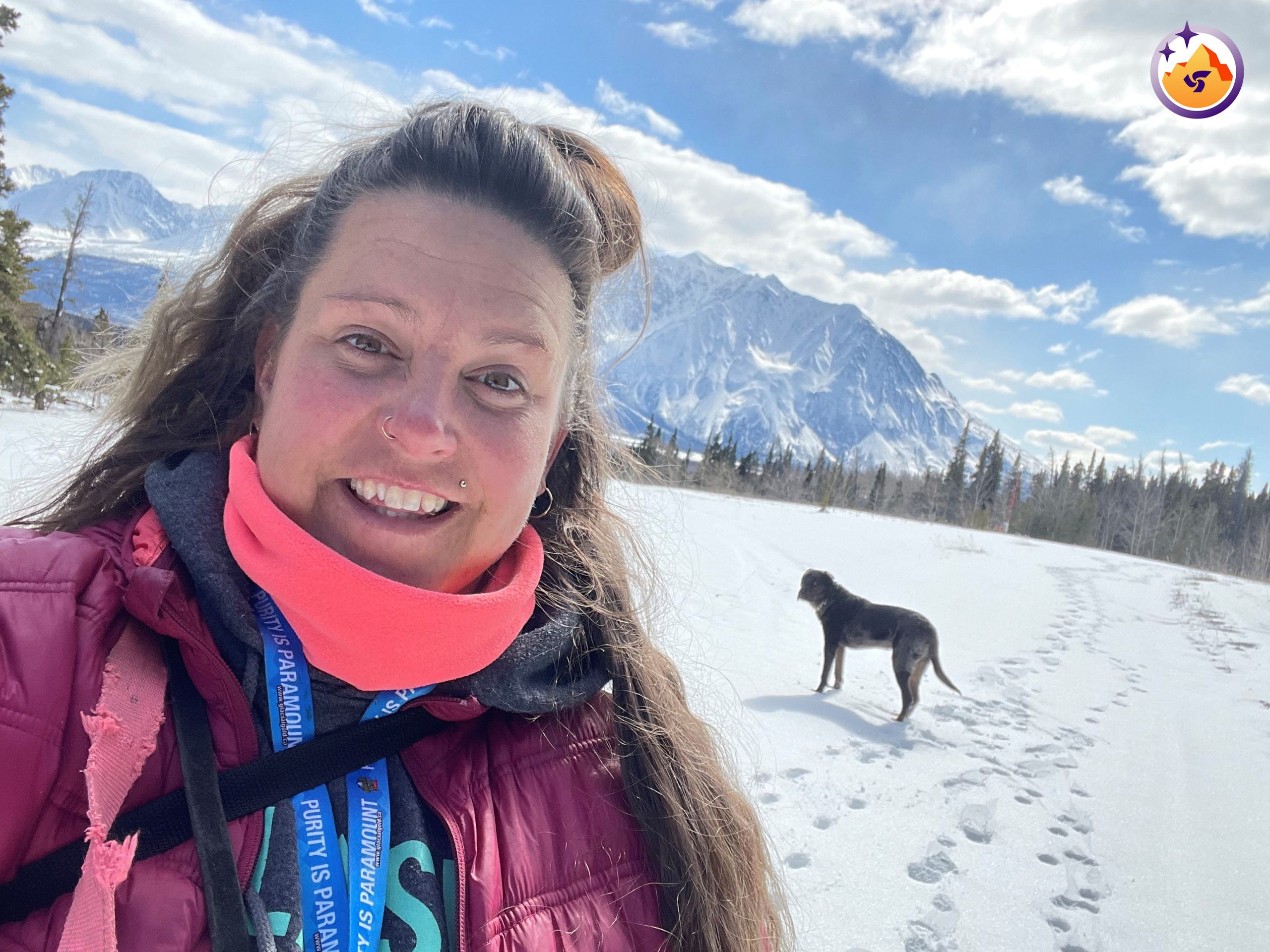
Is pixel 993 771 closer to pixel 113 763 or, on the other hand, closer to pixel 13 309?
pixel 113 763

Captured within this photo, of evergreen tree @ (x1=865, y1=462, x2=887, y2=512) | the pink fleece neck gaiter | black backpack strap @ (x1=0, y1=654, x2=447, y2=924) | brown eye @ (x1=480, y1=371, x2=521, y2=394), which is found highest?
evergreen tree @ (x1=865, y1=462, x2=887, y2=512)

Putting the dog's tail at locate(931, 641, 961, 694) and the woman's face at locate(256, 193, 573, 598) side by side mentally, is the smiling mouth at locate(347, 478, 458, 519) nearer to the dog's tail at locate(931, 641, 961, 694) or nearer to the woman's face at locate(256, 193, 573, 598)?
the woman's face at locate(256, 193, 573, 598)

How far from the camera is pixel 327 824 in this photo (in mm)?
1119

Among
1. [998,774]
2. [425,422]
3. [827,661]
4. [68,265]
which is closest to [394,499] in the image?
[425,422]

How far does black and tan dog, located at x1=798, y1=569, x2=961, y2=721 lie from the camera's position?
5555 mm

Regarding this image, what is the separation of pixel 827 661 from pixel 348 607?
17.8ft

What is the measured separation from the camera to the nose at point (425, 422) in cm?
118

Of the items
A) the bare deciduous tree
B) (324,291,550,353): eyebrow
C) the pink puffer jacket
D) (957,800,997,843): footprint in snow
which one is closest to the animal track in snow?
(957,800,997,843): footprint in snow

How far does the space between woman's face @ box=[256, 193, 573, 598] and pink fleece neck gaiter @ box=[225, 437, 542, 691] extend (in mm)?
56

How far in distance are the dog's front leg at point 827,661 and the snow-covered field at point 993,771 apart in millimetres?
133

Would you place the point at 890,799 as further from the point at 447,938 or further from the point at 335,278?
the point at 335,278

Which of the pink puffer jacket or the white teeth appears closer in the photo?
the pink puffer jacket

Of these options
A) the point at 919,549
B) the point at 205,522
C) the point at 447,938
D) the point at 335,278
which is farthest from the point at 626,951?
the point at 919,549

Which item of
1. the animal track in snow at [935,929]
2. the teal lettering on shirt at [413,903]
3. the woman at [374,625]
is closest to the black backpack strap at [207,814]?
the woman at [374,625]
